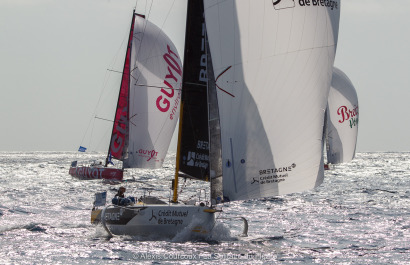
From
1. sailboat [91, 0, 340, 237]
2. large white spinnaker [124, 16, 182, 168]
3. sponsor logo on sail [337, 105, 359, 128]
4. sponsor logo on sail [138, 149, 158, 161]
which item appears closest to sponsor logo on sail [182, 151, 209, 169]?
sailboat [91, 0, 340, 237]

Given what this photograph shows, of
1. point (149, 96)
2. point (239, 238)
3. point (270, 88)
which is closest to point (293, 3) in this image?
point (270, 88)

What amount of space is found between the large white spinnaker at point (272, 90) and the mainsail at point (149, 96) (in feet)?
79.0

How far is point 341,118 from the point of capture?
65.7 metres

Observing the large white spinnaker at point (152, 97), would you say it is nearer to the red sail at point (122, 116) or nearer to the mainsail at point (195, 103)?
the red sail at point (122, 116)

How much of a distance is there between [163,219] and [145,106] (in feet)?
85.6

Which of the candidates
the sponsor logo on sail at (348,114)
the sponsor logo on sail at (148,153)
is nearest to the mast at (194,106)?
the sponsor logo on sail at (148,153)

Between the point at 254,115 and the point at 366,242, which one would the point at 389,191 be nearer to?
the point at 366,242

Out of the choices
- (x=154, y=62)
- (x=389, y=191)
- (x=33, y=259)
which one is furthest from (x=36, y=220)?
(x=389, y=191)

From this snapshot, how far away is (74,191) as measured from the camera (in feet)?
140

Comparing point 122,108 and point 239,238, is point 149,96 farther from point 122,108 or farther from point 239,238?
point 239,238

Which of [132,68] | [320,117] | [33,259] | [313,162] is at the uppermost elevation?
[132,68]

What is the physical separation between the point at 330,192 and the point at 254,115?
2600 cm

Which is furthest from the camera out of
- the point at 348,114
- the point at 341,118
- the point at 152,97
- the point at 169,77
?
the point at 341,118

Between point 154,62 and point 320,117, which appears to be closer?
point 320,117
